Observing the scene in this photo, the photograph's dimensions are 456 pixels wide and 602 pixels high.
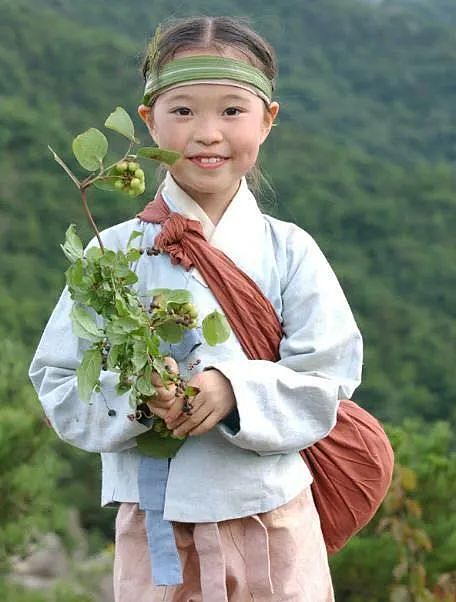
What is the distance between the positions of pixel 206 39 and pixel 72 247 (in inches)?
16.7

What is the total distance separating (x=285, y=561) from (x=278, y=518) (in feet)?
0.22

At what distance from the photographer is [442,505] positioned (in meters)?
3.64

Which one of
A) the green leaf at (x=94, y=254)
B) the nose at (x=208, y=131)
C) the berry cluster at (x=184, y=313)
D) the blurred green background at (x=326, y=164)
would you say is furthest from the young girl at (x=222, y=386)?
the blurred green background at (x=326, y=164)

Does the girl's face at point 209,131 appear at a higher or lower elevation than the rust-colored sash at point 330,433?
higher

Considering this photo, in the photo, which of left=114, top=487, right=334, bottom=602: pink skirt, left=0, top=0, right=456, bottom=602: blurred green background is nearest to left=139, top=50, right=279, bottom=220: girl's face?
left=114, top=487, right=334, bottom=602: pink skirt

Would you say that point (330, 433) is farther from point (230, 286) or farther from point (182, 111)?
point (182, 111)

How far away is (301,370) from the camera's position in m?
1.78

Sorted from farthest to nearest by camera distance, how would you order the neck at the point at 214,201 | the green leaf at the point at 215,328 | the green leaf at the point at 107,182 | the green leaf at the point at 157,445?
the neck at the point at 214,201, the green leaf at the point at 157,445, the green leaf at the point at 215,328, the green leaf at the point at 107,182

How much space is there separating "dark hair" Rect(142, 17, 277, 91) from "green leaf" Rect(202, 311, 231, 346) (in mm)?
412

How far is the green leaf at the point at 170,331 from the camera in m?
1.61

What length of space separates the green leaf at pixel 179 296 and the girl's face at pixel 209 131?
0.83 feet

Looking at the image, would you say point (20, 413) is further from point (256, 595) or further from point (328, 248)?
point (328, 248)

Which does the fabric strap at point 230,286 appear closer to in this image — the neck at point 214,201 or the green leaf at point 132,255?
the neck at point 214,201

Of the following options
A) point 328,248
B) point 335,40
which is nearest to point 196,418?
point 328,248
